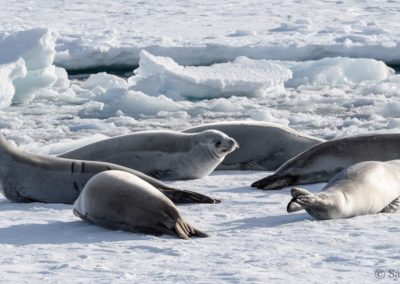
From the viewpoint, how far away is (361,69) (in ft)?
33.7

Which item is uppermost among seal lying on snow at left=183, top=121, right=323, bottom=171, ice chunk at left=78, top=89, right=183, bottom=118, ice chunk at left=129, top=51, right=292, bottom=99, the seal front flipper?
the seal front flipper

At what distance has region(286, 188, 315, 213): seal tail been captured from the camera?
3725mm

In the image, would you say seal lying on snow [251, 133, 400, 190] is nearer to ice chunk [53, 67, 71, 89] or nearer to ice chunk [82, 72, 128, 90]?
ice chunk [82, 72, 128, 90]

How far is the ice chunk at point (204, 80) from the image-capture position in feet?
30.7

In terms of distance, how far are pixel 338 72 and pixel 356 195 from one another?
6279 mm

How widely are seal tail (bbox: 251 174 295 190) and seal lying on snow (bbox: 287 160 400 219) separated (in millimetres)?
693

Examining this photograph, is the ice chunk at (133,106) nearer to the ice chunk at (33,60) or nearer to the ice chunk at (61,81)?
Answer: the ice chunk at (33,60)

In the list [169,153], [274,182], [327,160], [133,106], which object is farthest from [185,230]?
[133,106]

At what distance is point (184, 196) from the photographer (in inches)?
178

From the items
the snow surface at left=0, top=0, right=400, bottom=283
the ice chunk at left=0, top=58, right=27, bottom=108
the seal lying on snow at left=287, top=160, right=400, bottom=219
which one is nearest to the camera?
the snow surface at left=0, top=0, right=400, bottom=283

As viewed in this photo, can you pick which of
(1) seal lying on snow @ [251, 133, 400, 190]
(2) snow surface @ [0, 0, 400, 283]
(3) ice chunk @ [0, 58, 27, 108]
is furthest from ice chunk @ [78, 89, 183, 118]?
(1) seal lying on snow @ [251, 133, 400, 190]

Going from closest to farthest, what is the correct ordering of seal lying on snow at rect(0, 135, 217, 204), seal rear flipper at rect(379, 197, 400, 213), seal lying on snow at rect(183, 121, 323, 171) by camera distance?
1. seal rear flipper at rect(379, 197, 400, 213)
2. seal lying on snow at rect(0, 135, 217, 204)
3. seal lying on snow at rect(183, 121, 323, 171)

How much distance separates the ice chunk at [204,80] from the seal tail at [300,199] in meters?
5.46

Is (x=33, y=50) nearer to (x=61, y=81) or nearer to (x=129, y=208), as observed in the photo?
(x=61, y=81)
